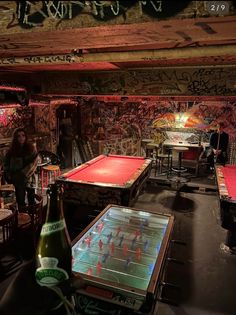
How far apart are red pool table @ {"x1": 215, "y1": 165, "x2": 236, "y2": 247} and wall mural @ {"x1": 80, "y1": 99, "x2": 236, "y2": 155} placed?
5.08m

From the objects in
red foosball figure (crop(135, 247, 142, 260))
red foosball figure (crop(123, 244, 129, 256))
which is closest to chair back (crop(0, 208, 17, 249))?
red foosball figure (crop(123, 244, 129, 256))

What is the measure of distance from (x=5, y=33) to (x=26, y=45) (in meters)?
0.76

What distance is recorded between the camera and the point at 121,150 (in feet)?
38.0

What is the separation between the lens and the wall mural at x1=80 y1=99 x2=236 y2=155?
10.8m

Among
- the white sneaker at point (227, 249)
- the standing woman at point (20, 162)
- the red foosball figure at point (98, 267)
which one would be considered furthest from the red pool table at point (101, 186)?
the red foosball figure at point (98, 267)

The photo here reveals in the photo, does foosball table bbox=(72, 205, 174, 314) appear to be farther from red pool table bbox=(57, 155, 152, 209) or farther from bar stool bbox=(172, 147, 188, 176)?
bar stool bbox=(172, 147, 188, 176)

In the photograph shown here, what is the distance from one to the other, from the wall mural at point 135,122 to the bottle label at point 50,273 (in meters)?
10.2

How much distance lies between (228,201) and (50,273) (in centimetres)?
370

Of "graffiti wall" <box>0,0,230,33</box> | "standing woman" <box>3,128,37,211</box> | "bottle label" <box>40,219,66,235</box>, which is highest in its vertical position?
"graffiti wall" <box>0,0,230,33</box>

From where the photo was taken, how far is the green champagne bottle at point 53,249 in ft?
3.34

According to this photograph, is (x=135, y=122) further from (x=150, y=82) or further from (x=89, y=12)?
(x=89, y=12)

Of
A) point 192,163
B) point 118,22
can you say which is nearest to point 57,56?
point 118,22

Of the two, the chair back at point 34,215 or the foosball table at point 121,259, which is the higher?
the foosball table at point 121,259

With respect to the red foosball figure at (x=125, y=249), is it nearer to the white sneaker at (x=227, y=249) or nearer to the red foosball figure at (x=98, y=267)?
the red foosball figure at (x=98, y=267)
